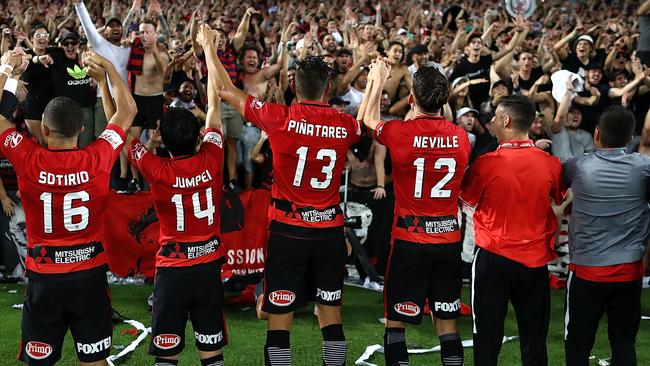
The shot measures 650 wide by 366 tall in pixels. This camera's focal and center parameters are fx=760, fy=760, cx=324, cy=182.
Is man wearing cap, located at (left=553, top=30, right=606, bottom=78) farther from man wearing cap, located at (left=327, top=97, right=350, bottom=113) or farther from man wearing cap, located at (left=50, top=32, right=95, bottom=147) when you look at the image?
man wearing cap, located at (left=50, top=32, right=95, bottom=147)

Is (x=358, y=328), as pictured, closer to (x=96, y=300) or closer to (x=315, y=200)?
(x=315, y=200)

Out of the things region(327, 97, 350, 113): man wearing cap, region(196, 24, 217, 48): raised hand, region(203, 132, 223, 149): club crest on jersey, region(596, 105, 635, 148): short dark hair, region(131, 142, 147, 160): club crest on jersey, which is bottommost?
region(327, 97, 350, 113): man wearing cap

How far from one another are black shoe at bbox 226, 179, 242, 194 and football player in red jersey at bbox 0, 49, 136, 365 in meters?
4.00

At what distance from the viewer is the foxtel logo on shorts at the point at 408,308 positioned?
539 cm

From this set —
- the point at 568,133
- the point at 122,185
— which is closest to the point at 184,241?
the point at 122,185

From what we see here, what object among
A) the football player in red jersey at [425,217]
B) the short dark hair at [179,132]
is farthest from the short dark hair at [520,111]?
the short dark hair at [179,132]

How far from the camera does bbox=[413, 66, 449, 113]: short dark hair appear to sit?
529cm

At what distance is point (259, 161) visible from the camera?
380 inches

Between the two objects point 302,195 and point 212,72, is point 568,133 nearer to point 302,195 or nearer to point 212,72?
point 302,195

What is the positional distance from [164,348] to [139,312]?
3152mm

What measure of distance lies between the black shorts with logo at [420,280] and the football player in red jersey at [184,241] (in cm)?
123

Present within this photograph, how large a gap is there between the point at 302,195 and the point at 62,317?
5.93 feet

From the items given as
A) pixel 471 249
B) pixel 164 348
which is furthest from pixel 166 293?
pixel 471 249

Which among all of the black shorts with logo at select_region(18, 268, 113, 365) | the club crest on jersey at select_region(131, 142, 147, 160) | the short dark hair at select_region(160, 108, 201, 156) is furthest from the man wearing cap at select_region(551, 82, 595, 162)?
the black shorts with logo at select_region(18, 268, 113, 365)
